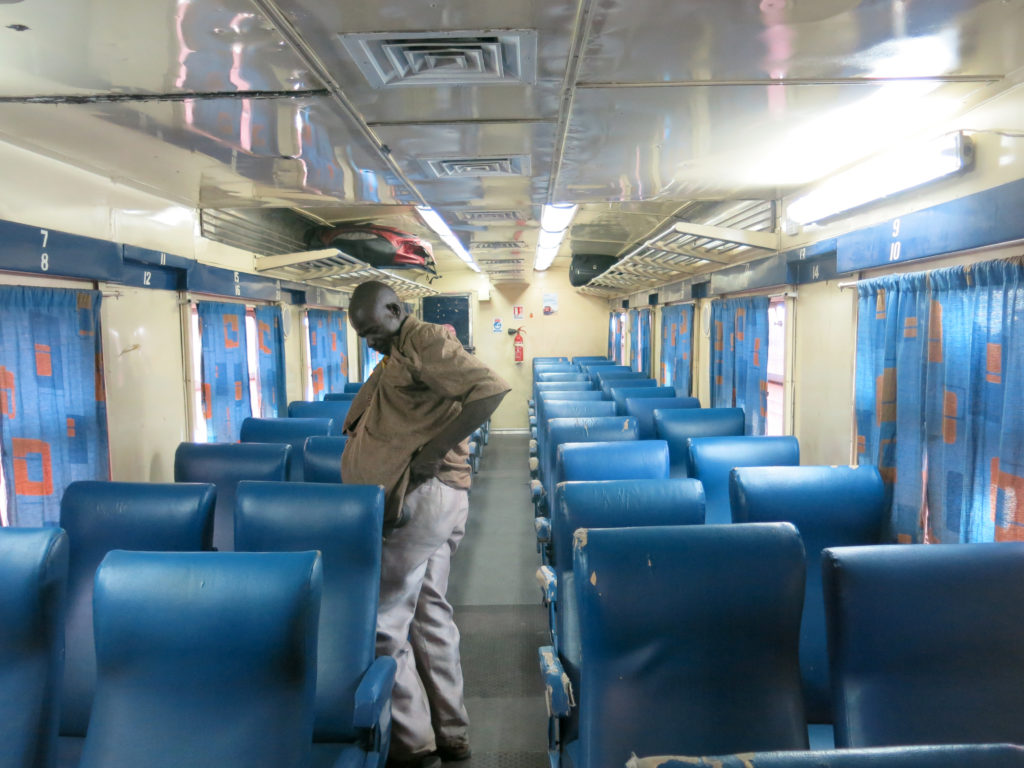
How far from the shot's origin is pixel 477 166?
3.33m

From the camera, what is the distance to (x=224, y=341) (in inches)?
197

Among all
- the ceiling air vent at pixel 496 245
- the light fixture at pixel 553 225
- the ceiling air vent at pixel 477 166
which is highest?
the ceiling air vent at pixel 496 245

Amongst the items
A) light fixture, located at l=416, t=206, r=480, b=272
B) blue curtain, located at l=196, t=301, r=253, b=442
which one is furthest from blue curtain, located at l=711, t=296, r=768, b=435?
blue curtain, located at l=196, t=301, r=253, b=442

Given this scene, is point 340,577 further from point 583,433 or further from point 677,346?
point 677,346

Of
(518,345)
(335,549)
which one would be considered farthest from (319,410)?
(518,345)

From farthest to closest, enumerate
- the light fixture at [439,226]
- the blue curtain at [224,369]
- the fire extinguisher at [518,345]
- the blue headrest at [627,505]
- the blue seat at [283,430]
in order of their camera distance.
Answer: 1. the fire extinguisher at [518,345]
2. the light fixture at [439,226]
3. the blue curtain at [224,369]
4. the blue seat at [283,430]
5. the blue headrest at [627,505]

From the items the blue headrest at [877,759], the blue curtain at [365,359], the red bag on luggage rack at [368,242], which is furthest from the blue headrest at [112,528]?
the blue curtain at [365,359]

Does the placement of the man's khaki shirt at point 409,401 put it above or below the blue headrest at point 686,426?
above

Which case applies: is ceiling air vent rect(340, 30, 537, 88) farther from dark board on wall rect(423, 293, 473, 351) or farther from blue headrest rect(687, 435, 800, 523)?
dark board on wall rect(423, 293, 473, 351)

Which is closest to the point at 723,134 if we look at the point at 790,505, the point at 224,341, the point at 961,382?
the point at 961,382

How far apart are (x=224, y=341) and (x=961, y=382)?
4.98m

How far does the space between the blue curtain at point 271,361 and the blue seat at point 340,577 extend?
402 centimetres

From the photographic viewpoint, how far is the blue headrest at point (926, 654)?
164 centimetres

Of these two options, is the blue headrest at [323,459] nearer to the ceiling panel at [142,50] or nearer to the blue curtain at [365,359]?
the ceiling panel at [142,50]
